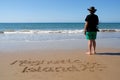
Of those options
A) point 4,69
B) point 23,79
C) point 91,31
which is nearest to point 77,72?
point 23,79

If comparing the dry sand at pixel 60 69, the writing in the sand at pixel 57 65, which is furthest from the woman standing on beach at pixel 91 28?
the writing in the sand at pixel 57 65

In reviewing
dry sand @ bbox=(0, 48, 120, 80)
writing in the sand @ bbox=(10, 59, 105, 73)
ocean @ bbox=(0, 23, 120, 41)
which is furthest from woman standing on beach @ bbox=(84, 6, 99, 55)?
ocean @ bbox=(0, 23, 120, 41)

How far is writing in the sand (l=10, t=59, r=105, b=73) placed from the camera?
4.92 metres

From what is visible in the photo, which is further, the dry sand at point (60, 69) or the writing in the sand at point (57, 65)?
the writing in the sand at point (57, 65)

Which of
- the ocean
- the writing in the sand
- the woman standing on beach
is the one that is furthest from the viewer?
the ocean

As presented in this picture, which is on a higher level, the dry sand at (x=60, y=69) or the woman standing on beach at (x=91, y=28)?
the woman standing on beach at (x=91, y=28)

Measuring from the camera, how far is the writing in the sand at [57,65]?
16.2ft

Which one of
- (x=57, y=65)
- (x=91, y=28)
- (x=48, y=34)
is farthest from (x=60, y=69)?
(x=48, y=34)

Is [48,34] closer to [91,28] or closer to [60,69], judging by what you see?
[91,28]

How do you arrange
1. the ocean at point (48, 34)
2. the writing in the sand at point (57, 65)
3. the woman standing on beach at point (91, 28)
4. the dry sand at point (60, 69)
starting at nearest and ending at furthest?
the dry sand at point (60, 69) → the writing in the sand at point (57, 65) → the woman standing on beach at point (91, 28) → the ocean at point (48, 34)

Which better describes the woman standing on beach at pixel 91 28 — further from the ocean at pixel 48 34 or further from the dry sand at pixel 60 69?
the ocean at pixel 48 34

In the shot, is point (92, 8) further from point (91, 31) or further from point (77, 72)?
point (77, 72)

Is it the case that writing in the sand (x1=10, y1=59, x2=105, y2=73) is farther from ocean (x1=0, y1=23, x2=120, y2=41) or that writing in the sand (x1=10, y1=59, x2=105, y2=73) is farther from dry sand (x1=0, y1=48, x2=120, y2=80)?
ocean (x1=0, y1=23, x2=120, y2=41)

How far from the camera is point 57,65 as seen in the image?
534 cm
